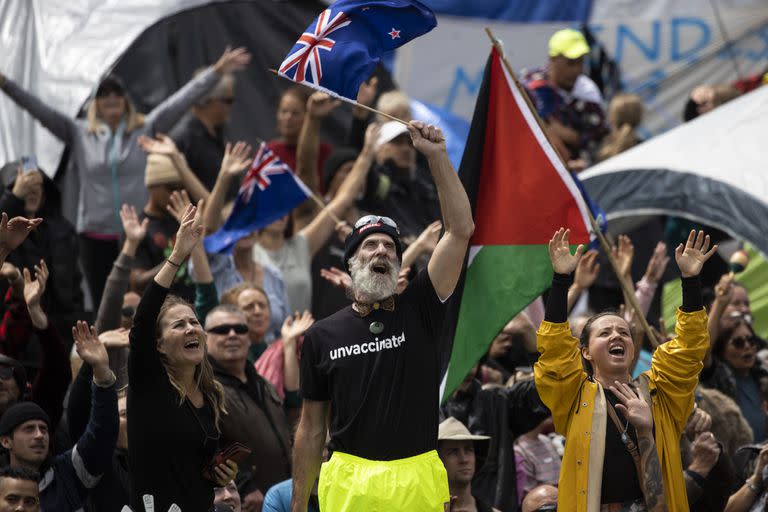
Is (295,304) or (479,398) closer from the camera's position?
(479,398)

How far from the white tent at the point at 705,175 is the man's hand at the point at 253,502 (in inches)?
188

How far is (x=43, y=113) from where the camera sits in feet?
38.4

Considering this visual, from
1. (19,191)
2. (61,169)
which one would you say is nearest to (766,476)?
(19,191)

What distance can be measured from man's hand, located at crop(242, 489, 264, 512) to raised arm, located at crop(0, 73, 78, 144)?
455cm

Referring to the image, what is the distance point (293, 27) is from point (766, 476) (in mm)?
7535

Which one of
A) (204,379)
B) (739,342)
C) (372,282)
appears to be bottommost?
(739,342)

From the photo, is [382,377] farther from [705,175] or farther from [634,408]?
[705,175]

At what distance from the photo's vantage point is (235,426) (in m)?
8.38

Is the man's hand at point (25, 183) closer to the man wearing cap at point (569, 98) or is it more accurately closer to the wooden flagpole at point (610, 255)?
the wooden flagpole at point (610, 255)

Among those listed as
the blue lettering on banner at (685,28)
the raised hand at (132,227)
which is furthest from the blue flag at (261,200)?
the blue lettering on banner at (685,28)

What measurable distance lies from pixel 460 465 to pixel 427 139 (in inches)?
80.1

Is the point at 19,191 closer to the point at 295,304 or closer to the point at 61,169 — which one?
the point at 295,304

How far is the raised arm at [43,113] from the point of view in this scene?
1157 cm

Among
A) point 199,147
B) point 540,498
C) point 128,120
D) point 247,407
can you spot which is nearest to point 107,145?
point 128,120
